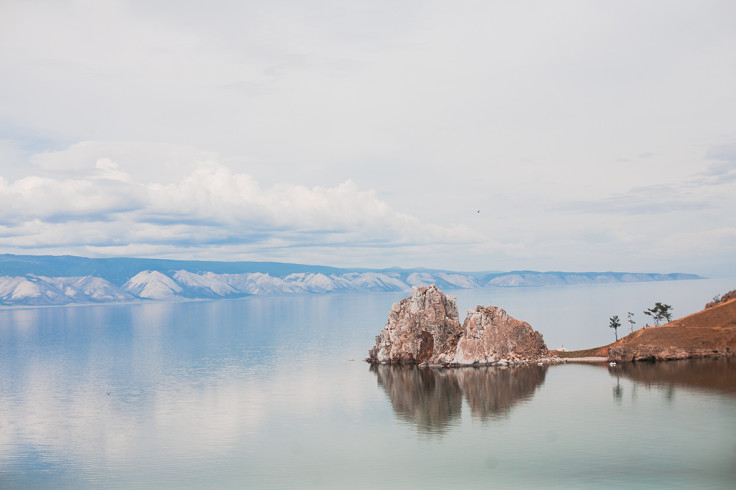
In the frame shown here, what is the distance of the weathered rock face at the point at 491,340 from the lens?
174 meters

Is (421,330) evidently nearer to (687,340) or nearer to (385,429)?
(385,429)

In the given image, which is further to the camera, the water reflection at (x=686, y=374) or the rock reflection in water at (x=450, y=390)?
the water reflection at (x=686, y=374)

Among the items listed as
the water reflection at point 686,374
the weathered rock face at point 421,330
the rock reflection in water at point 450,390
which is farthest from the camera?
the weathered rock face at point 421,330

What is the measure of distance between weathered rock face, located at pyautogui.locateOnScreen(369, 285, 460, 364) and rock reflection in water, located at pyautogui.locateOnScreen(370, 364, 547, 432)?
5.44m

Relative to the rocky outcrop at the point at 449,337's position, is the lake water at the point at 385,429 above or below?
below

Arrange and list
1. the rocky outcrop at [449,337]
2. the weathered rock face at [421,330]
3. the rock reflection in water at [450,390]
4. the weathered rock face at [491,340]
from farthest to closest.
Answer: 1. the weathered rock face at [421,330]
2. the rocky outcrop at [449,337]
3. the weathered rock face at [491,340]
4. the rock reflection in water at [450,390]

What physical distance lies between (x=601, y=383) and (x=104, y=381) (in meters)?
134

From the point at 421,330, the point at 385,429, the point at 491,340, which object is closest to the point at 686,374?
the point at 491,340

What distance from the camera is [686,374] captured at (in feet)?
481

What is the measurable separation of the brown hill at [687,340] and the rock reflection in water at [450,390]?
91.5ft

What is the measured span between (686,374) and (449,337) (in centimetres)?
6431

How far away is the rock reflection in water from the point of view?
120088 mm

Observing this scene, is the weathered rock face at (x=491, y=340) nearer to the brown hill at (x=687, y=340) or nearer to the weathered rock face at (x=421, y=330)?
the weathered rock face at (x=421, y=330)

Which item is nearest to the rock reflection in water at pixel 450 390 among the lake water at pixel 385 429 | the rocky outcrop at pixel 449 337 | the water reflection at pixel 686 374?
the lake water at pixel 385 429
